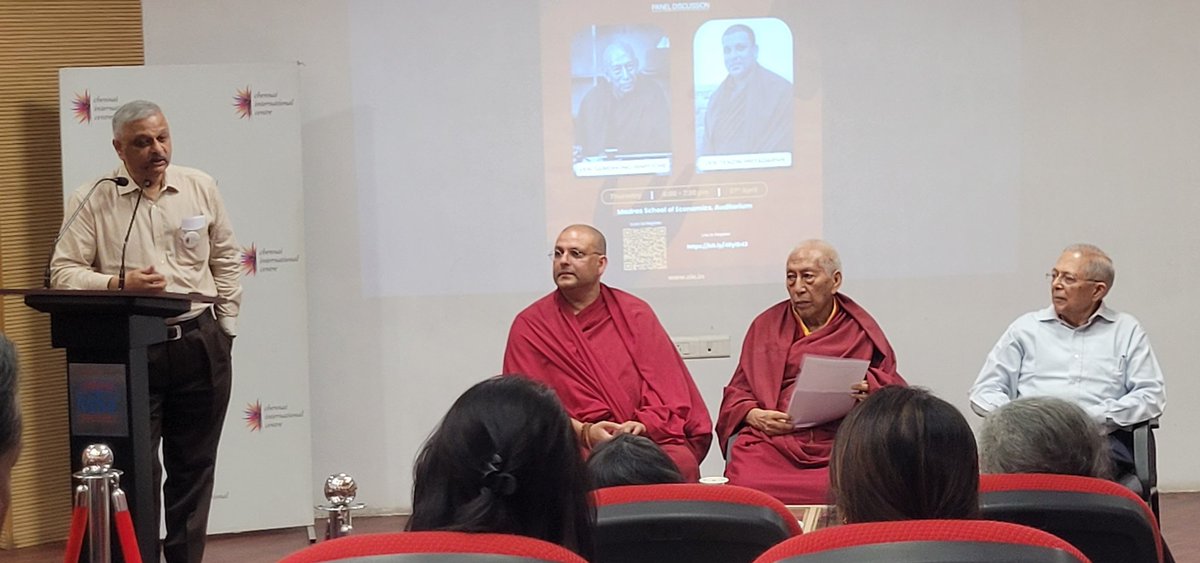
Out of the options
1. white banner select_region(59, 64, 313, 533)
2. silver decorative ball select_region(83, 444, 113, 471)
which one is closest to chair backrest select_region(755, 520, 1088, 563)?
silver decorative ball select_region(83, 444, 113, 471)

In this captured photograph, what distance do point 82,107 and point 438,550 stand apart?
428 cm

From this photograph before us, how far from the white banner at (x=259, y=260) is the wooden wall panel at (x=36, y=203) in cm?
40

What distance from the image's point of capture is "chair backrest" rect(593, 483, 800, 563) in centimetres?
215

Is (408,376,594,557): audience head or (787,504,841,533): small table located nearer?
(408,376,594,557): audience head

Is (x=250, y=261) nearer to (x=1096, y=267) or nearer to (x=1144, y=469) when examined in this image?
(x=1096, y=267)

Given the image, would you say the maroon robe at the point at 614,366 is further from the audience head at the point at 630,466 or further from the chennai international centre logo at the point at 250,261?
the audience head at the point at 630,466

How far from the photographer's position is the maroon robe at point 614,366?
4.72m

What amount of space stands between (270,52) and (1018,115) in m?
3.20

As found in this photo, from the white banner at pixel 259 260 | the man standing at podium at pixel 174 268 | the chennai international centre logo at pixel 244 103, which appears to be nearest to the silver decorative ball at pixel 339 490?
the man standing at podium at pixel 174 268

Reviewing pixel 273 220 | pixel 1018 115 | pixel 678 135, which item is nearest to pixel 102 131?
pixel 273 220

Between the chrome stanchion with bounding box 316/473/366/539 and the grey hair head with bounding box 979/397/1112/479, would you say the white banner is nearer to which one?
the chrome stanchion with bounding box 316/473/366/539

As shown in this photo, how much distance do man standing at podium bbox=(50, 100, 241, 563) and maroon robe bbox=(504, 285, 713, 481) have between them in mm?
1011

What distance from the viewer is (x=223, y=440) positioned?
561 centimetres

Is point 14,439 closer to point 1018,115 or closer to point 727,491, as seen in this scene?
A: point 727,491
